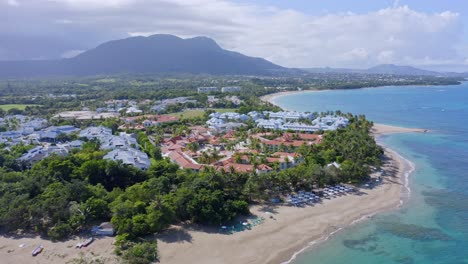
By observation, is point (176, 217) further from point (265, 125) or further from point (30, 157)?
point (265, 125)

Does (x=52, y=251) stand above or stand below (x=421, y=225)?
below

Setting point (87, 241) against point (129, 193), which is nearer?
point (87, 241)

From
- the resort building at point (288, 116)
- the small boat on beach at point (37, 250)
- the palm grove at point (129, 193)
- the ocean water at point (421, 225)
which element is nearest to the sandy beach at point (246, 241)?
the small boat on beach at point (37, 250)

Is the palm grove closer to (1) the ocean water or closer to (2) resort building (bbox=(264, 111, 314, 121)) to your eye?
(1) the ocean water

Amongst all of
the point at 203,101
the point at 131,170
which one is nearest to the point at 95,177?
the point at 131,170

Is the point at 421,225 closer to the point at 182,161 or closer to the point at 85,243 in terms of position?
the point at 182,161

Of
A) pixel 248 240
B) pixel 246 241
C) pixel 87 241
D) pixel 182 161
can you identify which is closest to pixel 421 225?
pixel 248 240

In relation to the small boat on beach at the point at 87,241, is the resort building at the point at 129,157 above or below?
above

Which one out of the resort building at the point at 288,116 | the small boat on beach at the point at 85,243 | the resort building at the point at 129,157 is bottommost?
the small boat on beach at the point at 85,243

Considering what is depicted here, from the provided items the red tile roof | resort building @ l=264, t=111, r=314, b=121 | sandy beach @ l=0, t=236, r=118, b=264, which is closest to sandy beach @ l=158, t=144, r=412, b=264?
sandy beach @ l=0, t=236, r=118, b=264

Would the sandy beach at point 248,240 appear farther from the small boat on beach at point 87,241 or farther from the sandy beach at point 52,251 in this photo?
the small boat on beach at point 87,241

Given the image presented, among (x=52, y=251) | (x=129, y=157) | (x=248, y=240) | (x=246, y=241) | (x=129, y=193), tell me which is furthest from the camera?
(x=129, y=157)
